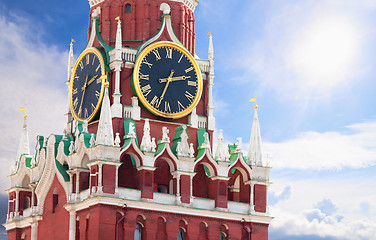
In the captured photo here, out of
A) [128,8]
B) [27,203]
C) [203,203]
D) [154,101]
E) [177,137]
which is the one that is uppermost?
[128,8]

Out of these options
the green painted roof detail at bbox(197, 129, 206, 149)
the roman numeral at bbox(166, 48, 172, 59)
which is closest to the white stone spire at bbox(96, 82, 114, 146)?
the roman numeral at bbox(166, 48, 172, 59)

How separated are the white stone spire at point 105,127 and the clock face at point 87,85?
6.82 ft

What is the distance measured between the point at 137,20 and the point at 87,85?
410 cm

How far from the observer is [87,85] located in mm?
54375

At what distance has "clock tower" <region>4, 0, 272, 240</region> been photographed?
50000 mm

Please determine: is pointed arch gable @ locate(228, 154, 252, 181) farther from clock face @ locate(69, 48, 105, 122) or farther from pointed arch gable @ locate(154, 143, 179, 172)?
clock face @ locate(69, 48, 105, 122)

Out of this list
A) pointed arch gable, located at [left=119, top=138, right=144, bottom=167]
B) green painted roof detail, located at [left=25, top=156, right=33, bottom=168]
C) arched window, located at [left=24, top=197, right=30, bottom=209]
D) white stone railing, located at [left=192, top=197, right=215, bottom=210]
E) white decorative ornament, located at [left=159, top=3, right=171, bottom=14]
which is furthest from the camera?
arched window, located at [left=24, top=197, right=30, bottom=209]

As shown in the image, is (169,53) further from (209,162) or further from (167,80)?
(209,162)

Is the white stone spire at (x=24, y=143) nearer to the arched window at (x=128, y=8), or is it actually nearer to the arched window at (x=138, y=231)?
the arched window at (x=128, y=8)

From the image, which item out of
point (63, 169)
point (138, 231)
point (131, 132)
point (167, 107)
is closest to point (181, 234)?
point (138, 231)

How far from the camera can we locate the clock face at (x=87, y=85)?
175 ft

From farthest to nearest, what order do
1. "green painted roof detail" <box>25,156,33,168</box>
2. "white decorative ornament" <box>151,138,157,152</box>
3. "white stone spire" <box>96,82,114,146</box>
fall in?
"green painted roof detail" <box>25,156,33,168</box>, "white decorative ornament" <box>151,138,157,152</box>, "white stone spire" <box>96,82,114,146</box>

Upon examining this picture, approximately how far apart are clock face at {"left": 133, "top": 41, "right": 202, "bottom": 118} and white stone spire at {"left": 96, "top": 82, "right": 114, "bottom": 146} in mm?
2436

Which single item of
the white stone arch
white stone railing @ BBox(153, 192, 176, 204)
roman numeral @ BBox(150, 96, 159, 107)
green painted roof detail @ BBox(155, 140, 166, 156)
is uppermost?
roman numeral @ BBox(150, 96, 159, 107)
